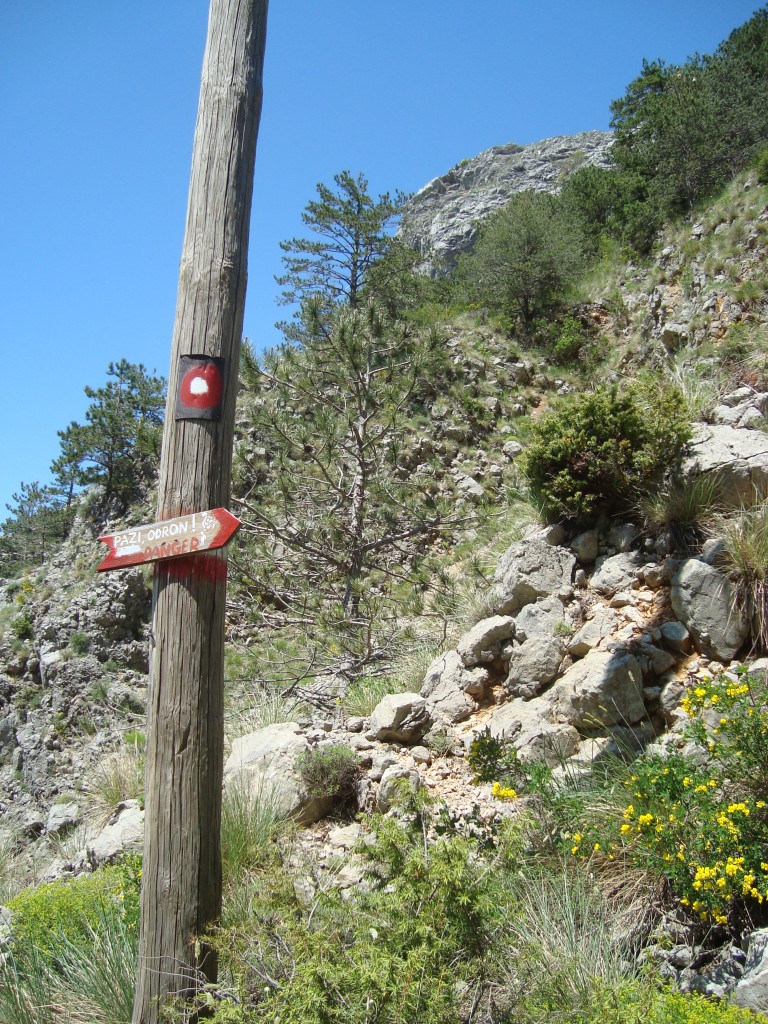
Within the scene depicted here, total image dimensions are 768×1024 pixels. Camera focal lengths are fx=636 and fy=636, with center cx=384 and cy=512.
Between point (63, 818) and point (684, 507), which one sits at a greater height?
point (684, 507)

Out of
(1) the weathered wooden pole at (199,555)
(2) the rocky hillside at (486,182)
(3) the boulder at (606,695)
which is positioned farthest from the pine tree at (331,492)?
(2) the rocky hillside at (486,182)

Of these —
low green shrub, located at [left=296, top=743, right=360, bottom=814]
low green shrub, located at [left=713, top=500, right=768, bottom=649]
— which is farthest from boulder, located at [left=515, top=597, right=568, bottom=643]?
low green shrub, located at [left=296, top=743, right=360, bottom=814]

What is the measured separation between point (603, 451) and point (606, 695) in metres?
2.15

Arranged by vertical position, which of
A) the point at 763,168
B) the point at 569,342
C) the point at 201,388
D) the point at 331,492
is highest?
the point at 763,168

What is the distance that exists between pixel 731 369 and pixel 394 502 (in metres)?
4.40

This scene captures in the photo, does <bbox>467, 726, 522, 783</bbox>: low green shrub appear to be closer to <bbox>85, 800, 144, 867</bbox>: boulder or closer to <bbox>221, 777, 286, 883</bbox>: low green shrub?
<bbox>221, 777, 286, 883</bbox>: low green shrub

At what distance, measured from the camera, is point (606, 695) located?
4.24m

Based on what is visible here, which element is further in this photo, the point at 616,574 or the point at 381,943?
the point at 616,574

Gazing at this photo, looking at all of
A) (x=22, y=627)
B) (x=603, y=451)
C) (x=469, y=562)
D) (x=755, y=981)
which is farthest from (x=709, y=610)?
(x=22, y=627)

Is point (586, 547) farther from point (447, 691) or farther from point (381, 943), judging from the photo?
point (381, 943)

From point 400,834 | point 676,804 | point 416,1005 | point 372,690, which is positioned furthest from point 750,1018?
point 372,690

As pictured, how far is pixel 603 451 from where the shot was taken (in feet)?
17.9

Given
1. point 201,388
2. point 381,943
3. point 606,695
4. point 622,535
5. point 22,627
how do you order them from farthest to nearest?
point 22,627, point 622,535, point 606,695, point 201,388, point 381,943

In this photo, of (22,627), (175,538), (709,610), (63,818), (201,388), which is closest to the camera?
(175,538)
